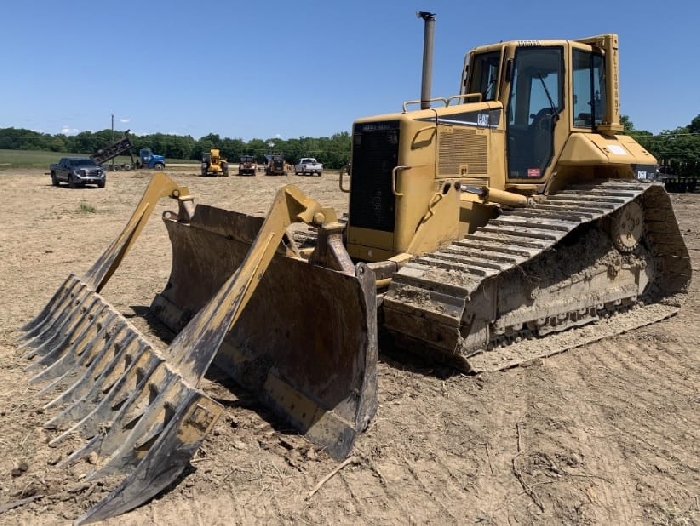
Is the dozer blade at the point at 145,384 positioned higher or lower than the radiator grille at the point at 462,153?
lower

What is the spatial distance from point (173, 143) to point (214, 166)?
48.4 meters

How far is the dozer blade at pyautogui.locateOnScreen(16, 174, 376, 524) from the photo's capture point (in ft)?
10.8

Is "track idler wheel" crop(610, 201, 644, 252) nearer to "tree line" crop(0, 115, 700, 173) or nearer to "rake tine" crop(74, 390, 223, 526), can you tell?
"rake tine" crop(74, 390, 223, 526)

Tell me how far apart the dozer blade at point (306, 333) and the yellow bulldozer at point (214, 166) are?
A: 3256 centimetres

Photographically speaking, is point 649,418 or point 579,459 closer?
point 579,459

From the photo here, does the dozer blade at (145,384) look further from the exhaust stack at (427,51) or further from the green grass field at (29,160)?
the green grass field at (29,160)

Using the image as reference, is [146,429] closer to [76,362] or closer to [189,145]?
[76,362]

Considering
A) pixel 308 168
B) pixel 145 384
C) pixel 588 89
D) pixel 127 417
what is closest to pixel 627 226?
pixel 588 89

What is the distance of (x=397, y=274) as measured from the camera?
5273mm

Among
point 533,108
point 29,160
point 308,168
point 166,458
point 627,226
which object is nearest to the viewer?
point 166,458

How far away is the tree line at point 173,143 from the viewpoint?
75.9 meters

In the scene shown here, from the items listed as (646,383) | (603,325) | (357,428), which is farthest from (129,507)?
(603,325)

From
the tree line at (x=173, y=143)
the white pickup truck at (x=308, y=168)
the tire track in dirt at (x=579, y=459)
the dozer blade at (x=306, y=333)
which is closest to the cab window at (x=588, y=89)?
the tire track in dirt at (x=579, y=459)

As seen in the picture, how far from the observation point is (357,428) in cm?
386
